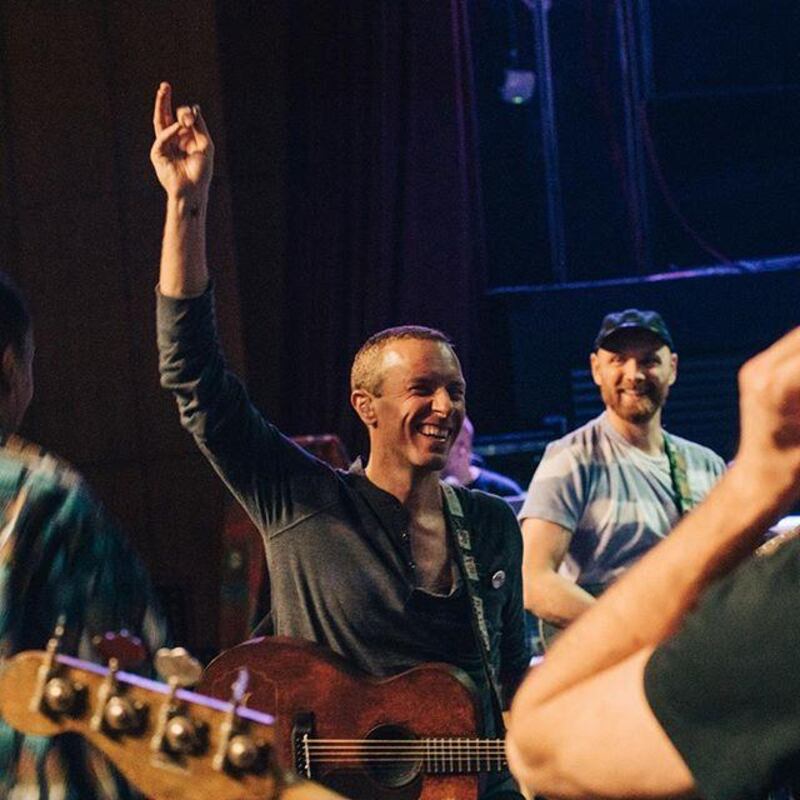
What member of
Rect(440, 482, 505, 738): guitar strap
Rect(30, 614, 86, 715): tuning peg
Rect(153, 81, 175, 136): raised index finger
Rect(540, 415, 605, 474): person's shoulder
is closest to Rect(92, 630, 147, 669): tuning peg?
Rect(30, 614, 86, 715): tuning peg

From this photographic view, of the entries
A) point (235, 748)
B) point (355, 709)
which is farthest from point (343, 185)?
point (235, 748)

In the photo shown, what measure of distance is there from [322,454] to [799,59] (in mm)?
3604

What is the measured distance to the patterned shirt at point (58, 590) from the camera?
2434 mm

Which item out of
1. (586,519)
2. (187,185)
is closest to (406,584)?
(187,185)

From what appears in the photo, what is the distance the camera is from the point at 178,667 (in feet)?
6.82

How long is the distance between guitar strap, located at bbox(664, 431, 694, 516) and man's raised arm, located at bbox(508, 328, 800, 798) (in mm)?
3795

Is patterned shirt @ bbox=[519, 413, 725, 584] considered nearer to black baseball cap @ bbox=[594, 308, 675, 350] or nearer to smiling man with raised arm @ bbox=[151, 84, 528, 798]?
black baseball cap @ bbox=[594, 308, 675, 350]

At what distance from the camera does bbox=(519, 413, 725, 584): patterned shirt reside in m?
5.14

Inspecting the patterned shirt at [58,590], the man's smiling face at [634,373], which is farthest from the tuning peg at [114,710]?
the man's smiling face at [634,373]

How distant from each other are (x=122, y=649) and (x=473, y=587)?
5.50 ft

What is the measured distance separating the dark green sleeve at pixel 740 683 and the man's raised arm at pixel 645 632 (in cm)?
3

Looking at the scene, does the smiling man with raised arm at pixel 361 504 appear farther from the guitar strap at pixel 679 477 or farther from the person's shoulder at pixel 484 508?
the guitar strap at pixel 679 477

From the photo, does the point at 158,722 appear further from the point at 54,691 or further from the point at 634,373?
the point at 634,373

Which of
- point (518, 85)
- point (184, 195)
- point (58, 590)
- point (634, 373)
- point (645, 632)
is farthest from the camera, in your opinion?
point (518, 85)
